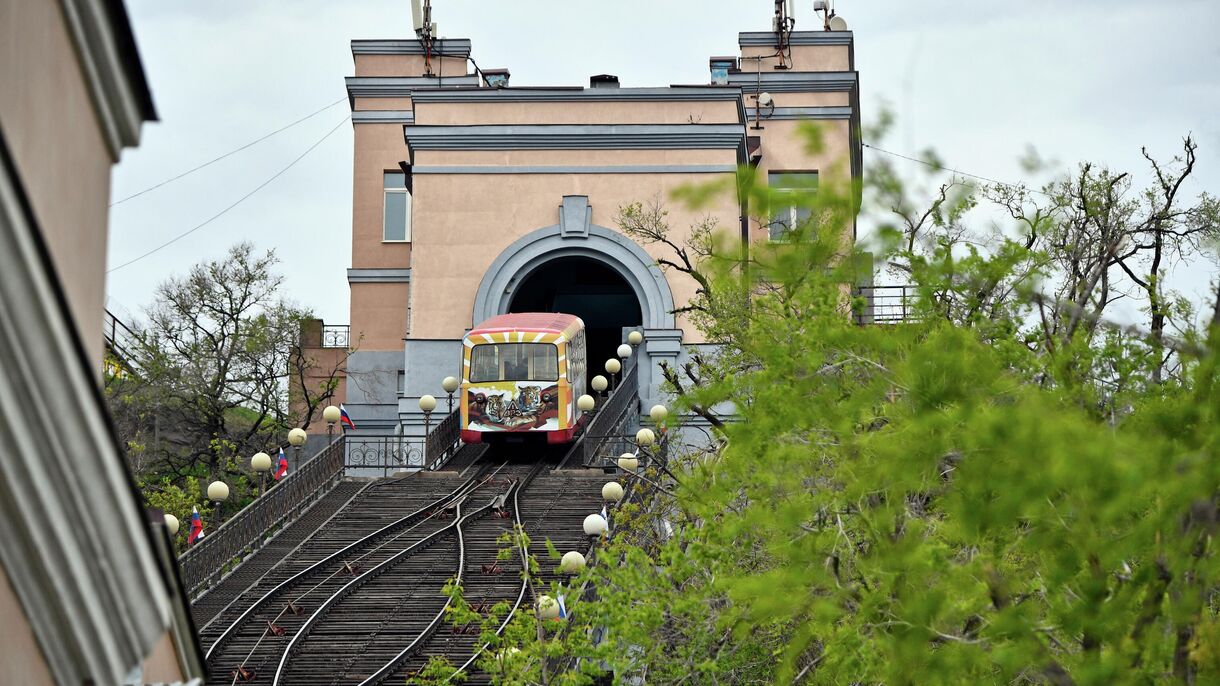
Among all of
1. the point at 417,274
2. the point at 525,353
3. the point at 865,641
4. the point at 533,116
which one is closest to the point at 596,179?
the point at 533,116

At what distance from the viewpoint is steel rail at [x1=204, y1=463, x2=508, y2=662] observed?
2264cm

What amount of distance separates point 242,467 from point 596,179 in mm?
11441

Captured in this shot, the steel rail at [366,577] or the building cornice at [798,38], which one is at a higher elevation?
the building cornice at [798,38]

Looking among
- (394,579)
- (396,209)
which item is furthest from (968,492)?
(396,209)

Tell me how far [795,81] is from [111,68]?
43124 mm

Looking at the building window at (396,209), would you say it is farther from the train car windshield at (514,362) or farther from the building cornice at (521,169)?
the train car windshield at (514,362)

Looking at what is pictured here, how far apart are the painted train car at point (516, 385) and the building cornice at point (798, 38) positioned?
17.2m

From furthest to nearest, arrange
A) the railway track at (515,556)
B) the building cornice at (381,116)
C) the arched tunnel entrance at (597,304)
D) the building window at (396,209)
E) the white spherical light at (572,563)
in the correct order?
the arched tunnel entrance at (597,304) → the building cornice at (381,116) → the building window at (396,209) → the railway track at (515,556) → the white spherical light at (572,563)

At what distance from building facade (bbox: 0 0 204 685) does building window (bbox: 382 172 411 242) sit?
136ft

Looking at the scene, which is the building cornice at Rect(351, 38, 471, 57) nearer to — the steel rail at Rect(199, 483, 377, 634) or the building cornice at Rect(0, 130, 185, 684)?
the steel rail at Rect(199, 483, 377, 634)

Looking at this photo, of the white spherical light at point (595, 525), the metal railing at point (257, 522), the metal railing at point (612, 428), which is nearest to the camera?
the white spherical light at point (595, 525)

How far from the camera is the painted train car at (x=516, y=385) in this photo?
34.4m

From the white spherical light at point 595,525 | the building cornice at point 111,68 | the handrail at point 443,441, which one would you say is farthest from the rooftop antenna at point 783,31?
the building cornice at point 111,68

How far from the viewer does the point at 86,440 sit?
5.27 m
